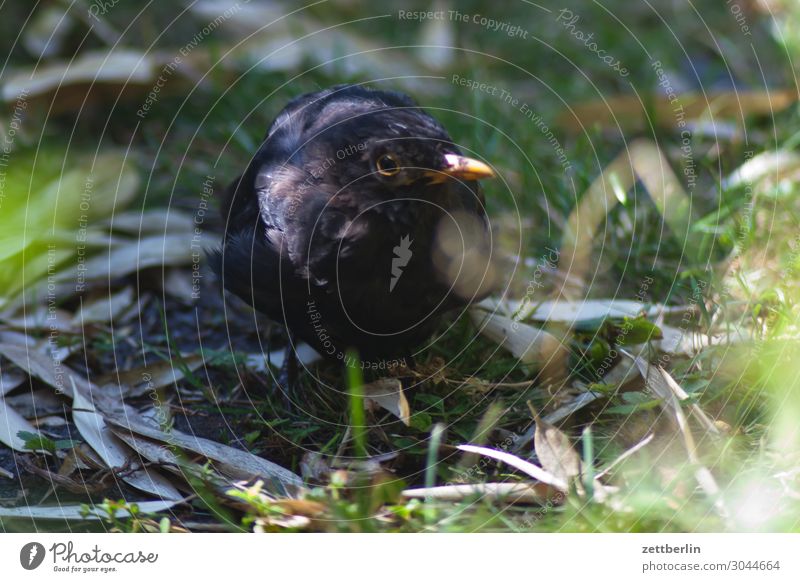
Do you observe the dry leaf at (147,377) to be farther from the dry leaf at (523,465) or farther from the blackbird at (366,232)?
the dry leaf at (523,465)

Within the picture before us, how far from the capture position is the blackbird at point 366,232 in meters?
2.21

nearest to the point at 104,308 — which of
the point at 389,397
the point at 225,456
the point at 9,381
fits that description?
the point at 9,381

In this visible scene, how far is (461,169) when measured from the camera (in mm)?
2162

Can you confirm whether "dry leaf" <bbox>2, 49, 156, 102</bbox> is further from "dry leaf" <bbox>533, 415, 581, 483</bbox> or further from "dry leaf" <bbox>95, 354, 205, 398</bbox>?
"dry leaf" <bbox>533, 415, 581, 483</bbox>

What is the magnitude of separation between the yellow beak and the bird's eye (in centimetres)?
8

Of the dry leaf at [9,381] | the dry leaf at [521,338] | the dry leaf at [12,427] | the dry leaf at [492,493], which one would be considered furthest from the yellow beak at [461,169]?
the dry leaf at [9,381]

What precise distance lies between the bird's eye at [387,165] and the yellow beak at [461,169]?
0.26 feet

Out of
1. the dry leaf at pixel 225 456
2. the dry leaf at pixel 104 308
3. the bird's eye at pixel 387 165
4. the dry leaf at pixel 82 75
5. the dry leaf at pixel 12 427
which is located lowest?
the dry leaf at pixel 12 427

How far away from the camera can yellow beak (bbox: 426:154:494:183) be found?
2.16 metres

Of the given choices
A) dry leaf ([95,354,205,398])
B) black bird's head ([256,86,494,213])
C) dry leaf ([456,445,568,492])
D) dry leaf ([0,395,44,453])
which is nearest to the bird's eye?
black bird's head ([256,86,494,213])

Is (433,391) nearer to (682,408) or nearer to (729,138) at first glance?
(682,408)

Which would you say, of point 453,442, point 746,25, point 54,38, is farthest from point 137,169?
point 746,25

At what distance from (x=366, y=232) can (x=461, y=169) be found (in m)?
0.28

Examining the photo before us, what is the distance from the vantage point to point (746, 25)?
455cm
